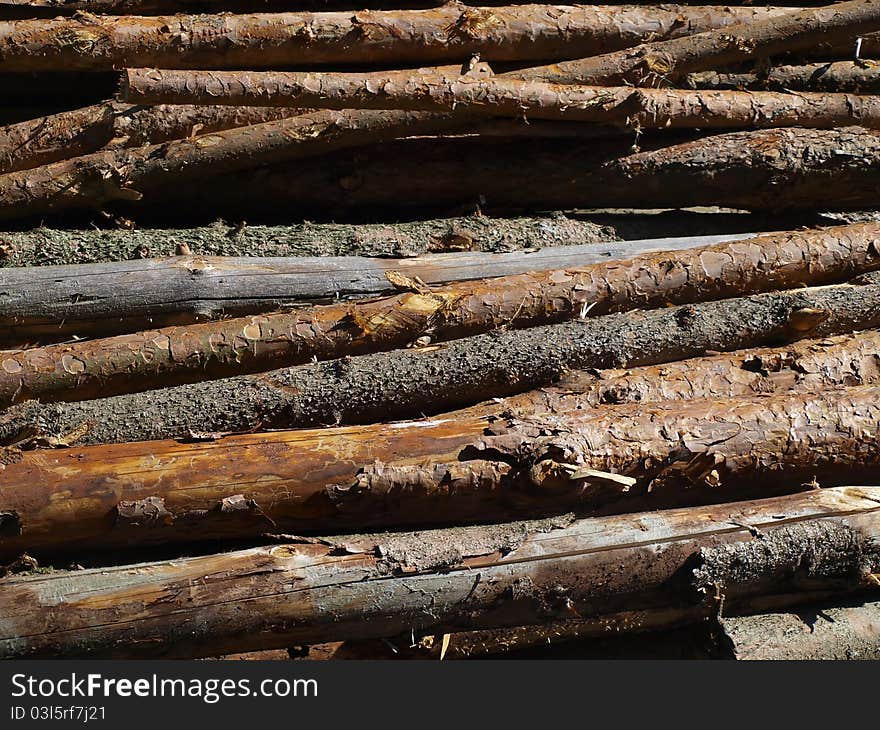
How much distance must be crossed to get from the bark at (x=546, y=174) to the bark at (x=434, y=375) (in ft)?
2.18

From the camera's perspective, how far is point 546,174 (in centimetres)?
430

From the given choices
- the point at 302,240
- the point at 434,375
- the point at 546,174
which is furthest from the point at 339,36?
the point at 434,375

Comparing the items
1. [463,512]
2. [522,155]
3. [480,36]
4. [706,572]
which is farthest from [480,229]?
[706,572]

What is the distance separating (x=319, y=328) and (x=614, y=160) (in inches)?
61.4

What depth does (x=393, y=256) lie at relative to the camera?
3926mm

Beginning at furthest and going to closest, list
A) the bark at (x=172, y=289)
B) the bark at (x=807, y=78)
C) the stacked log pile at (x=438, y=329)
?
the bark at (x=807, y=78) → the bark at (x=172, y=289) → the stacked log pile at (x=438, y=329)

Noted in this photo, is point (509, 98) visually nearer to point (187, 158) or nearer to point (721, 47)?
point (721, 47)

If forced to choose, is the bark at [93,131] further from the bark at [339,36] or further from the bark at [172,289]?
the bark at [172,289]

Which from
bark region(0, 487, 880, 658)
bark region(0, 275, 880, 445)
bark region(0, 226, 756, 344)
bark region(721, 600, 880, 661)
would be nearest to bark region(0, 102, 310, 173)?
bark region(0, 226, 756, 344)

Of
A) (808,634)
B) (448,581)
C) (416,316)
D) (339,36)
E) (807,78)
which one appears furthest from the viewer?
(807,78)

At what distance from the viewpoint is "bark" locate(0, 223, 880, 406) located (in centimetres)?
359

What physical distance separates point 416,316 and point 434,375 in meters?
0.27

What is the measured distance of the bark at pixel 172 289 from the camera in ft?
12.1

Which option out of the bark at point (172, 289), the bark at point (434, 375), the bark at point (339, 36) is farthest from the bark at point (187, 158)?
the bark at point (434, 375)
